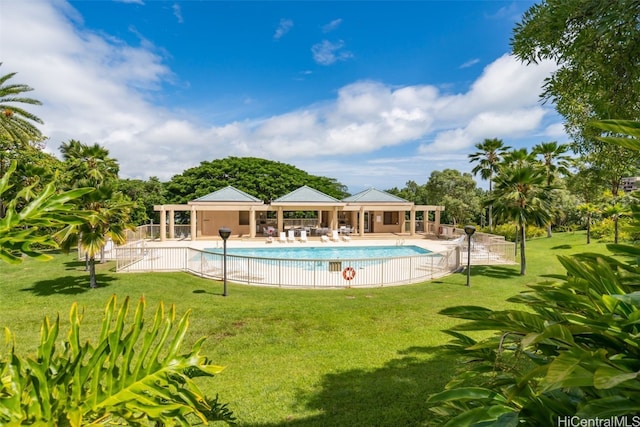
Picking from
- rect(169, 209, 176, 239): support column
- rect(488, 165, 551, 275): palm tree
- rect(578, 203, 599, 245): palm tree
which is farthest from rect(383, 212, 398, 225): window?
rect(169, 209, 176, 239): support column

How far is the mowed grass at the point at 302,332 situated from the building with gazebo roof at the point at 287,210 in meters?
11.8

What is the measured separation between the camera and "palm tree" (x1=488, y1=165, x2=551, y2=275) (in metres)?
13.8

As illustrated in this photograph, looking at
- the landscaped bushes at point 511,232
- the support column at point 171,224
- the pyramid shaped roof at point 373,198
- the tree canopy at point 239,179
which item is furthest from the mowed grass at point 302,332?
the tree canopy at point 239,179

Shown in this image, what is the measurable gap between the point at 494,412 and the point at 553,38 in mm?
3723

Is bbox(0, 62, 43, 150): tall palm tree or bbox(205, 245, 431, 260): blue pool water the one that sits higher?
bbox(0, 62, 43, 150): tall palm tree

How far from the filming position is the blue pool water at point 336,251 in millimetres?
20744

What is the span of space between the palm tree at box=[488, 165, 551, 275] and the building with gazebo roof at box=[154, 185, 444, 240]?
13.6 metres

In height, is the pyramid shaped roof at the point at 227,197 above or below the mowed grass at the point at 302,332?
above

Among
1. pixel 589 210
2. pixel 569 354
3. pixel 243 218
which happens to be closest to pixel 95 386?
pixel 569 354

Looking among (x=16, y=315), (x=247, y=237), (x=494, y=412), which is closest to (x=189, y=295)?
(x=16, y=315)

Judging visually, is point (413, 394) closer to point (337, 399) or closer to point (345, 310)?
point (337, 399)

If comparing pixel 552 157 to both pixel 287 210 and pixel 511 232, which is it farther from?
pixel 287 210

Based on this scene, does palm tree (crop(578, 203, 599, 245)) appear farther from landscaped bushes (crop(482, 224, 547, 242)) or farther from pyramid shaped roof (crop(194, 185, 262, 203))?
pyramid shaped roof (crop(194, 185, 262, 203))

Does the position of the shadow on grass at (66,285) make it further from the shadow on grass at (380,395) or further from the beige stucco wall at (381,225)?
the beige stucco wall at (381,225)
